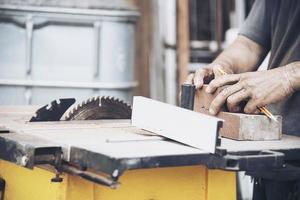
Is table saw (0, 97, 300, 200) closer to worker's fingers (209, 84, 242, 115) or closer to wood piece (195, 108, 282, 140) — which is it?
wood piece (195, 108, 282, 140)

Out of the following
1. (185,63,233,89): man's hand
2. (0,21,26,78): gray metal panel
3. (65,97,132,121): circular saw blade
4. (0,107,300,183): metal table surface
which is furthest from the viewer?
(0,21,26,78): gray metal panel

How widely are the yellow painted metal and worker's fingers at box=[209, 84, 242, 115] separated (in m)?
0.31

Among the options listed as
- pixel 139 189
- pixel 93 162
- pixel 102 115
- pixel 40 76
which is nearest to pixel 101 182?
pixel 93 162

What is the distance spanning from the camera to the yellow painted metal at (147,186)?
205 cm

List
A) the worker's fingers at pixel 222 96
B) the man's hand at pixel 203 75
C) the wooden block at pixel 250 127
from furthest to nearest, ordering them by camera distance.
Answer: the man's hand at pixel 203 75
the worker's fingers at pixel 222 96
the wooden block at pixel 250 127

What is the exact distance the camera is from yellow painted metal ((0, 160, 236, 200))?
205 centimetres

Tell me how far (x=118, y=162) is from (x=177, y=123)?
1.25ft

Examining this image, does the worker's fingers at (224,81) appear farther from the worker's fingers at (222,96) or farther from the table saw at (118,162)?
the table saw at (118,162)

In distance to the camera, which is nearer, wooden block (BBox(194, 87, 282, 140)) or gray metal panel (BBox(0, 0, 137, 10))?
wooden block (BBox(194, 87, 282, 140))

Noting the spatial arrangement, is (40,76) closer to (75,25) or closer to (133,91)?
(75,25)

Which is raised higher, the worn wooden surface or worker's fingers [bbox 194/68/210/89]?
worker's fingers [bbox 194/68/210/89]

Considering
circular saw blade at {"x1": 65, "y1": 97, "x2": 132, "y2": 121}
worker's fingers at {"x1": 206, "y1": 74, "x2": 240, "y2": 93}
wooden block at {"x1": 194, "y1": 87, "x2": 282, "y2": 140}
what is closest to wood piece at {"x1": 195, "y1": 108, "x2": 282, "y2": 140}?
wooden block at {"x1": 194, "y1": 87, "x2": 282, "y2": 140}

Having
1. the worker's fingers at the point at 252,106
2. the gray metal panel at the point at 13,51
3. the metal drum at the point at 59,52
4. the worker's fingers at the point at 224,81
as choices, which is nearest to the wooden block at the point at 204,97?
the worker's fingers at the point at 224,81

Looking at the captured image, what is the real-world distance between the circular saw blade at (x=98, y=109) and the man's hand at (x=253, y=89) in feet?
1.27
